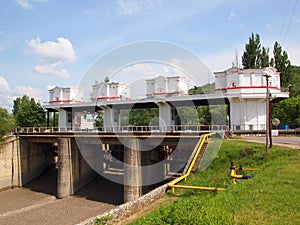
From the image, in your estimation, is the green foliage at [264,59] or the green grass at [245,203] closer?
the green grass at [245,203]

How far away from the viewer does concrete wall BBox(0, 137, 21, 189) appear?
106 feet

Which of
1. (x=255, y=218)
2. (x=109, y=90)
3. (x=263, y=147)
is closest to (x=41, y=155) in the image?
(x=109, y=90)

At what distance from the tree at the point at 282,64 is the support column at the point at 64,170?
40072 mm

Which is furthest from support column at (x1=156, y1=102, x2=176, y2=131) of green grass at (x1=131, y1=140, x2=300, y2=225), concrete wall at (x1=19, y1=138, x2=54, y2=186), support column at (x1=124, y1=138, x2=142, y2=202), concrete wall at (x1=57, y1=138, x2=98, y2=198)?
green grass at (x1=131, y1=140, x2=300, y2=225)

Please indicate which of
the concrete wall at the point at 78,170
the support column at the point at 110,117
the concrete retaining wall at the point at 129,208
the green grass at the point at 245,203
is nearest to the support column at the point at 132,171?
the concrete wall at the point at 78,170

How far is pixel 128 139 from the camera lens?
2403 centimetres

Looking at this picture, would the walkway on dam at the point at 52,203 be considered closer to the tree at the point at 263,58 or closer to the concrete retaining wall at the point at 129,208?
the concrete retaining wall at the point at 129,208

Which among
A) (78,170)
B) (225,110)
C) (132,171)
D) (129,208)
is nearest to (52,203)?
(78,170)

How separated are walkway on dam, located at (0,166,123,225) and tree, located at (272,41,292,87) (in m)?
37.5

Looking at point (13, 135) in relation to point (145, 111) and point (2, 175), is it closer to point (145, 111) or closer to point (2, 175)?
point (2, 175)

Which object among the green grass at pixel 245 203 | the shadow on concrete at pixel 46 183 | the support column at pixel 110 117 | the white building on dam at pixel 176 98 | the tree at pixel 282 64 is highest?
the tree at pixel 282 64

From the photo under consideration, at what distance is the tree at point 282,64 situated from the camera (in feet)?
161

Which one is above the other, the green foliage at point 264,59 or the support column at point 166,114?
the green foliage at point 264,59

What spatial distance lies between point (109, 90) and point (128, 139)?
69.2ft
